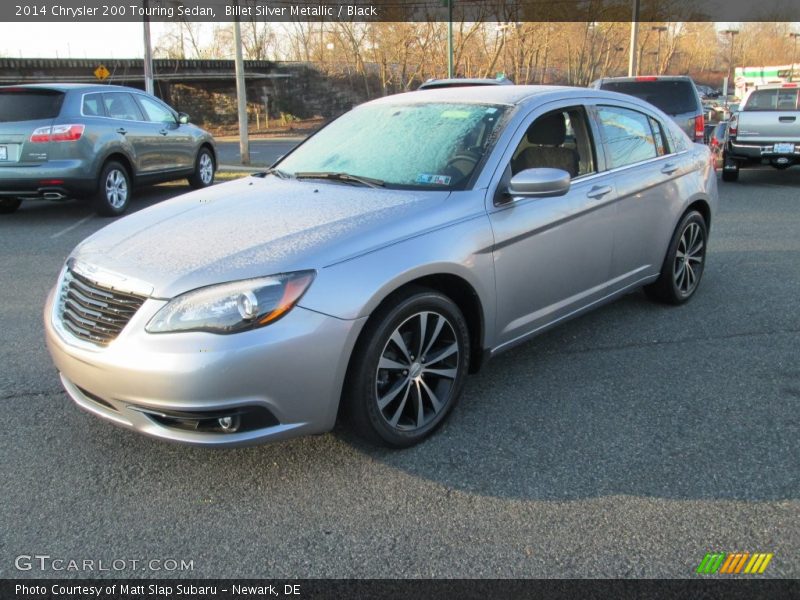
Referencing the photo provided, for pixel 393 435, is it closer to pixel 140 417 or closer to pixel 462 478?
pixel 462 478

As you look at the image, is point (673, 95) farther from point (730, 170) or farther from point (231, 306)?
point (231, 306)

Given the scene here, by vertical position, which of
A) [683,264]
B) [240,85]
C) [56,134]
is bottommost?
[683,264]

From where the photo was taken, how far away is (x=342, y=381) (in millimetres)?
2957

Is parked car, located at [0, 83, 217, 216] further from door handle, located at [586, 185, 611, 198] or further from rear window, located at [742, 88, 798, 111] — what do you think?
rear window, located at [742, 88, 798, 111]

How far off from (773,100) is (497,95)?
11.3m

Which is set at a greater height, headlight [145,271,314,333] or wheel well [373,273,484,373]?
headlight [145,271,314,333]

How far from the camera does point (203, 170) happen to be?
41.2 ft

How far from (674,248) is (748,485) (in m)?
2.47

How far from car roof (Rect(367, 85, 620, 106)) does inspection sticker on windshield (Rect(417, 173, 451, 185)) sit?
0.71 meters

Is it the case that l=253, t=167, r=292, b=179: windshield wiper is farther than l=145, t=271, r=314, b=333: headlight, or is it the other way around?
l=253, t=167, r=292, b=179: windshield wiper

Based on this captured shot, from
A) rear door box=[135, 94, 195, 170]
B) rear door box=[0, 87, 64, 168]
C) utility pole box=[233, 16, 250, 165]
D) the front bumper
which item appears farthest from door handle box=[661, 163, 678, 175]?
utility pole box=[233, 16, 250, 165]

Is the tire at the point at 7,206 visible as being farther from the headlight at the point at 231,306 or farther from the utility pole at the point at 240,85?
the headlight at the point at 231,306

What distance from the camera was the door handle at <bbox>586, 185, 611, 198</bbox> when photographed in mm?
4180

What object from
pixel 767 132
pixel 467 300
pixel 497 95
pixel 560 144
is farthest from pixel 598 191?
pixel 767 132
